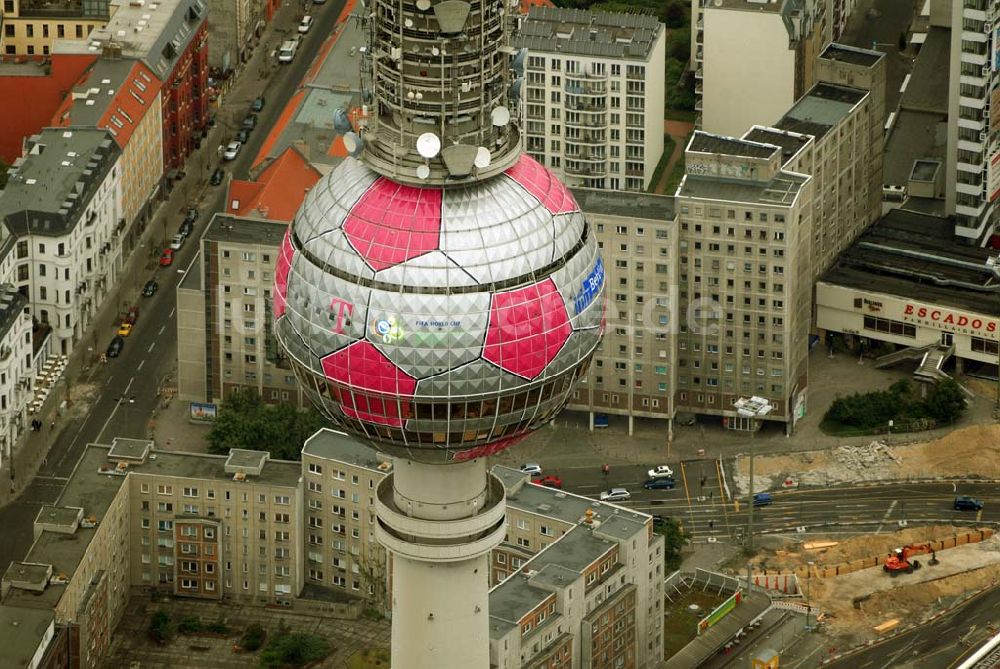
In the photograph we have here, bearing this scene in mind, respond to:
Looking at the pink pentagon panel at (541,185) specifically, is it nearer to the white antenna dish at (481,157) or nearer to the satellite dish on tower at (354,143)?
the white antenna dish at (481,157)

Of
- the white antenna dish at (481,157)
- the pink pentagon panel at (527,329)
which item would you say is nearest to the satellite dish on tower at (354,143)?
the white antenna dish at (481,157)

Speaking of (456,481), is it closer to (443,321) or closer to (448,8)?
(443,321)

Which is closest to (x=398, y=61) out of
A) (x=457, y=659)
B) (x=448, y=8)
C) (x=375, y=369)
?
(x=448, y=8)

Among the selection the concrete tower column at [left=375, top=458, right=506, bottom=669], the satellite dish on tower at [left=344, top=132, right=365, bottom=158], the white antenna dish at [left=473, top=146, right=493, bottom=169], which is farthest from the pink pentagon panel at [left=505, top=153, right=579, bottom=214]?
the concrete tower column at [left=375, top=458, right=506, bottom=669]

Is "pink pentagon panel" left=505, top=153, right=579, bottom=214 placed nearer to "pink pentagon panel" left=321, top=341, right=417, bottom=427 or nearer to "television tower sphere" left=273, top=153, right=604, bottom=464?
"television tower sphere" left=273, top=153, right=604, bottom=464

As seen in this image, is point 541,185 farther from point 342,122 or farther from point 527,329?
point 342,122
